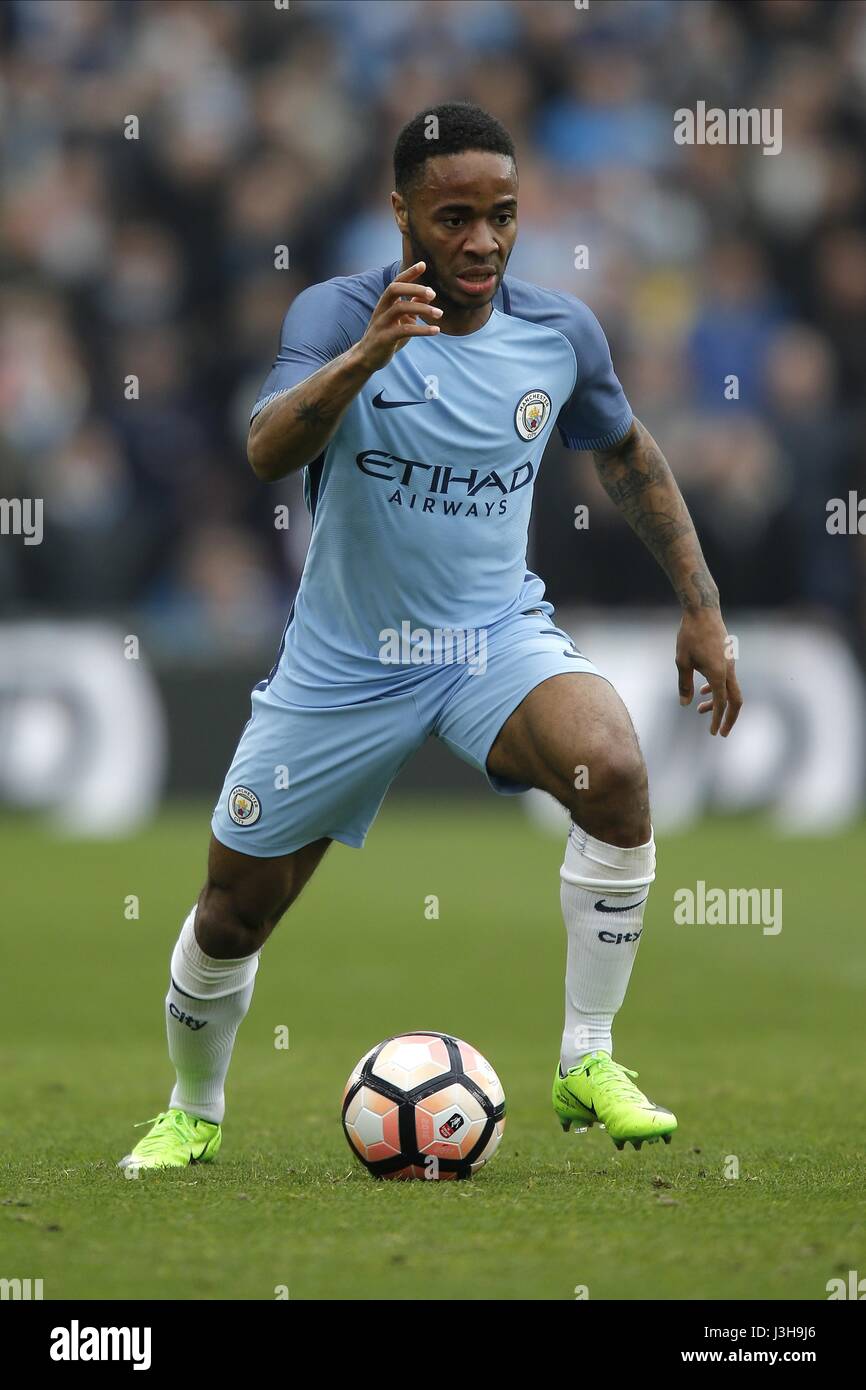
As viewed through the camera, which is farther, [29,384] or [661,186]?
[661,186]

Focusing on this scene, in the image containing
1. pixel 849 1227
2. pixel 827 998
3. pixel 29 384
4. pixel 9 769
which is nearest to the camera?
pixel 849 1227

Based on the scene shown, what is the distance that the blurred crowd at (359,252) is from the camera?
1398cm

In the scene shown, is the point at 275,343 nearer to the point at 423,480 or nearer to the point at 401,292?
the point at 423,480

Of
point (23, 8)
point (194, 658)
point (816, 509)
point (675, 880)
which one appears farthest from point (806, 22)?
point (675, 880)

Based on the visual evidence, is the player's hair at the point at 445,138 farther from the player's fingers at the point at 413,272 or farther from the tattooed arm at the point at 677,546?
the tattooed arm at the point at 677,546

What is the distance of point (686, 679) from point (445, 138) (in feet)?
4.98

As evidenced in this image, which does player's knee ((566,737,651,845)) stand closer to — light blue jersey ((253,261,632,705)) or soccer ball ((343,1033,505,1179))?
light blue jersey ((253,261,632,705))

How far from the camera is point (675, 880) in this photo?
1082 cm

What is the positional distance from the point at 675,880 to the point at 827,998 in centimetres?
249

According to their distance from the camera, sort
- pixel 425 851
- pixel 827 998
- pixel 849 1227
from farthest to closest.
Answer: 1. pixel 425 851
2. pixel 827 998
3. pixel 849 1227

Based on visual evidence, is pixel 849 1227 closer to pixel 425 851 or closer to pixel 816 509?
pixel 425 851

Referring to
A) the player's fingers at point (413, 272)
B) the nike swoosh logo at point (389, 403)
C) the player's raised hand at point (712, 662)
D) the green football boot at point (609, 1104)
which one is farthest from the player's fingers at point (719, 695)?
the player's fingers at point (413, 272)

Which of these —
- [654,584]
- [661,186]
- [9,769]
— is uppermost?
[661,186]

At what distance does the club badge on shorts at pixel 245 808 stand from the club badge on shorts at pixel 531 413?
1112 mm
